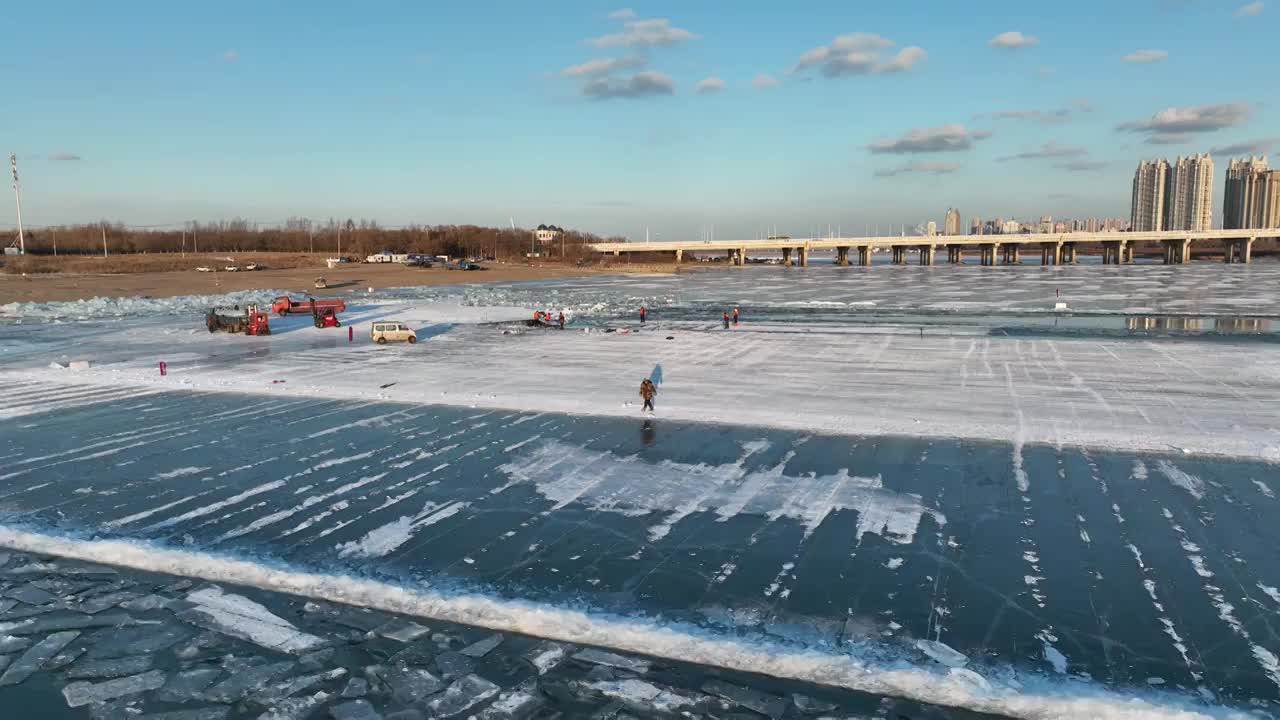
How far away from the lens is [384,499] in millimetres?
15750

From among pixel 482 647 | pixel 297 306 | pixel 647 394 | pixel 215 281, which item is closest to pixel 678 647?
pixel 482 647

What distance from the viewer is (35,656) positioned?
32.7 feet

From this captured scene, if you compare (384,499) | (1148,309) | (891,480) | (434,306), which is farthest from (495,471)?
(1148,309)

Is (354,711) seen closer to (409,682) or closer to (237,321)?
(409,682)

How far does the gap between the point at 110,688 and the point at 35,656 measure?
5.02 feet

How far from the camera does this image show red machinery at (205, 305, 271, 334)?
45.5 meters

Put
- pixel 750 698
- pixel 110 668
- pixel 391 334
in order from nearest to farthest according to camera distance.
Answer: pixel 750 698 < pixel 110 668 < pixel 391 334

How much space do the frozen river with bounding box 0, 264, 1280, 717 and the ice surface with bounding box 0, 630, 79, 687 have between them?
8.19ft

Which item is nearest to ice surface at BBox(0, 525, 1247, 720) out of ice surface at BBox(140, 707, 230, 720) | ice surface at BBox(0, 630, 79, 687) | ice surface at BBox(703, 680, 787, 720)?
ice surface at BBox(703, 680, 787, 720)

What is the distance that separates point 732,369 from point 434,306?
3972cm

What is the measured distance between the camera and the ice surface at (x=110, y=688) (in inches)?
356

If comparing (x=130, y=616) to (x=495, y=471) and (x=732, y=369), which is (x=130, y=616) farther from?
(x=732, y=369)

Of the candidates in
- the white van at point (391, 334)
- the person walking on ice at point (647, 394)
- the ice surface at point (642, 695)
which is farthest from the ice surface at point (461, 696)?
the white van at point (391, 334)

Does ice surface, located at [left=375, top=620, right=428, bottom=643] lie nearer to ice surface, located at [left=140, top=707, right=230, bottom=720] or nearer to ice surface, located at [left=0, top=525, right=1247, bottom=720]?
ice surface, located at [left=0, top=525, right=1247, bottom=720]
